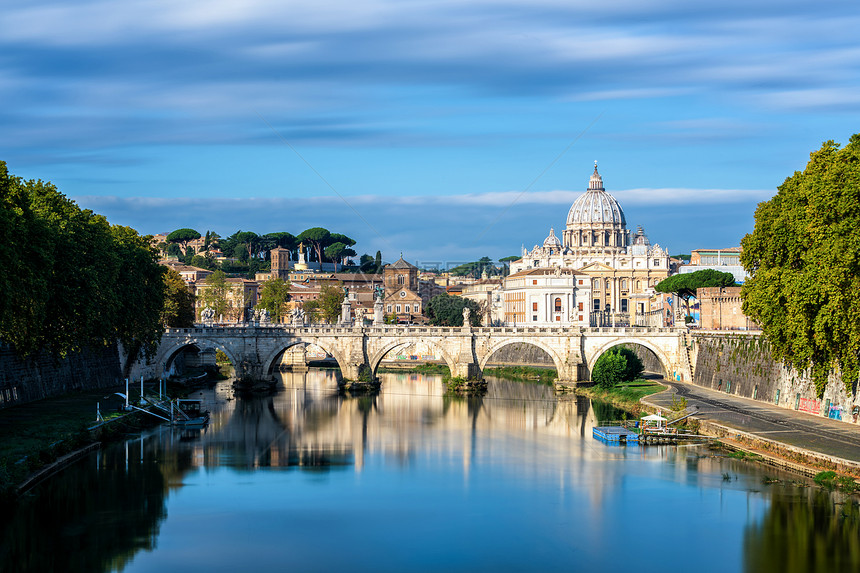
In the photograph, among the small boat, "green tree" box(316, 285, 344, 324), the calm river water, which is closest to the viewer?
the calm river water

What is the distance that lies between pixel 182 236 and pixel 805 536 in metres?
173

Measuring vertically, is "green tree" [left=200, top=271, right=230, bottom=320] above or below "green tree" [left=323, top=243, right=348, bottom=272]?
below

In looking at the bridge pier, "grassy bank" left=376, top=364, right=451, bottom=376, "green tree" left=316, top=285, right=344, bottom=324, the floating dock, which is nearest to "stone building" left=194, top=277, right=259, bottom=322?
"green tree" left=316, top=285, right=344, bottom=324

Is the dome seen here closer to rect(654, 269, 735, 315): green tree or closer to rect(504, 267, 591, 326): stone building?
rect(504, 267, 591, 326): stone building

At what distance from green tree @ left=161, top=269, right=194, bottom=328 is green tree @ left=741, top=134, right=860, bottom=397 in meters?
44.6

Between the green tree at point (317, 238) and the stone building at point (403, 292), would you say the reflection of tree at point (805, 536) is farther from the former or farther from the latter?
the green tree at point (317, 238)

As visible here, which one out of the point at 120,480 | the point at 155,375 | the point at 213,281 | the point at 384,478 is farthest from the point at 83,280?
the point at 213,281

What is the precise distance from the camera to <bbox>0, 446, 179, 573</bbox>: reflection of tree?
27.9 meters

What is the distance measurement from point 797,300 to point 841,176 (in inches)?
189

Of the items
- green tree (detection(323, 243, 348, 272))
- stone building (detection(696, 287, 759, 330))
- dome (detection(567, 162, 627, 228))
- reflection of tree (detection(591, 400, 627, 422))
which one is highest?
dome (detection(567, 162, 627, 228))

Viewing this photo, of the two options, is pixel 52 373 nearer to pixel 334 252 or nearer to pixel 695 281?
pixel 695 281

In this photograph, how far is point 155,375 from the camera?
7119 cm

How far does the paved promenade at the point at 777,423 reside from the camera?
37588 mm

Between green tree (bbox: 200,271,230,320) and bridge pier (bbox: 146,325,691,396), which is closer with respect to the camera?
bridge pier (bbox: 146,325,691,396)
